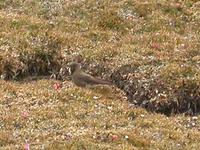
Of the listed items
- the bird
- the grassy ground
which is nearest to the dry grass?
the grassy ground

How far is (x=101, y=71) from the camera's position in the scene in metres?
23.7

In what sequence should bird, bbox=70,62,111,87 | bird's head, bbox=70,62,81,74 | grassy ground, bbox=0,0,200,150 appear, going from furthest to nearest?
1. bird's head, bbox=70,62,81,74
2. bird, bbox=70,62,111,87
3. grassy ground, bbox=0,0,200,150

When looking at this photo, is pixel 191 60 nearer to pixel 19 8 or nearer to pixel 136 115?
pixel 136 115

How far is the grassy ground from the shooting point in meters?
17.7

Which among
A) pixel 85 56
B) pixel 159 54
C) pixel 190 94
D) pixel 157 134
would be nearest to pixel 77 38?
pixel 85 56

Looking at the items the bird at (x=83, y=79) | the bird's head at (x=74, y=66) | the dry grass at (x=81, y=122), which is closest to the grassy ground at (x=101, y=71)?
the dry grass at (x=81, y=122)

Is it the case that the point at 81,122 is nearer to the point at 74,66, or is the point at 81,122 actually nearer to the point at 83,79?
the point at 83,79

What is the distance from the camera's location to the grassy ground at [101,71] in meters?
17.7

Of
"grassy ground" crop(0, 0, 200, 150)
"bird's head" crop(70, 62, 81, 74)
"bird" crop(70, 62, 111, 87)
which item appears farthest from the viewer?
"bird's head" crop(70, 62, 81, 74)

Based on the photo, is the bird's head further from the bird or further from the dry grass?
the dry grass

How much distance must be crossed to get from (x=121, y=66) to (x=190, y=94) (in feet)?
10.9

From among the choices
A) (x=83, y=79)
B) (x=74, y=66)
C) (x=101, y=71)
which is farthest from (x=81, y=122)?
(x=101, y=71)

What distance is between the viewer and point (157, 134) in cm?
1823

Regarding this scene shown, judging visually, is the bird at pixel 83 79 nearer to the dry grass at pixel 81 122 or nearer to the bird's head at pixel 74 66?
the dry grass at pixel 81 122
